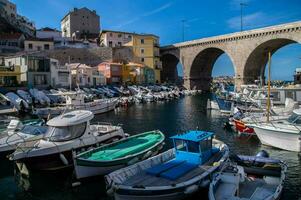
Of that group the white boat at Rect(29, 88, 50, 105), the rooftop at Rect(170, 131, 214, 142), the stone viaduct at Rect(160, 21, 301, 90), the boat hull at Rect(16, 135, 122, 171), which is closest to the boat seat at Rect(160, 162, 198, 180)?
the rooftop at Rect(170, 131, 214, 142)

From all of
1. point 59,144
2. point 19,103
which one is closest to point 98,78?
point 19,103

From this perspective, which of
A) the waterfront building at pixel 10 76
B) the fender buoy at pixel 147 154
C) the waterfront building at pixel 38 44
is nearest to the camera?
the fender buoy at pixel 147 154

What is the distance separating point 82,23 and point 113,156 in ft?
266

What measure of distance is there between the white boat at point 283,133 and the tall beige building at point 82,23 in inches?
2982

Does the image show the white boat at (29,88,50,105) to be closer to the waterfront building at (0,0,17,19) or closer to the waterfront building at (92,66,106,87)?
the waterfront building at (92,66,106,87)

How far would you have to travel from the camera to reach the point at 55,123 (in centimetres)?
1360

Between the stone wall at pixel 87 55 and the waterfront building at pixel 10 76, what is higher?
the stone wall at pixel 87 55

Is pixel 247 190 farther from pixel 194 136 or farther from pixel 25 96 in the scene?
pixel 25 96

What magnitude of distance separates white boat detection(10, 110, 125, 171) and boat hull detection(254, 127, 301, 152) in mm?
9190

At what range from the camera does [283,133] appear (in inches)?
624

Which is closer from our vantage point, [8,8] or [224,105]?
[224,105]

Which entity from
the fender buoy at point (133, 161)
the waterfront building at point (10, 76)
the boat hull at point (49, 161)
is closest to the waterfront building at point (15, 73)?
the waterfront building at point (10, 76)

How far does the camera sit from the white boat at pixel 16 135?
48.4 feet

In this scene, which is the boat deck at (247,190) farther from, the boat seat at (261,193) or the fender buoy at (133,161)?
the fender buoy at (133,161)
